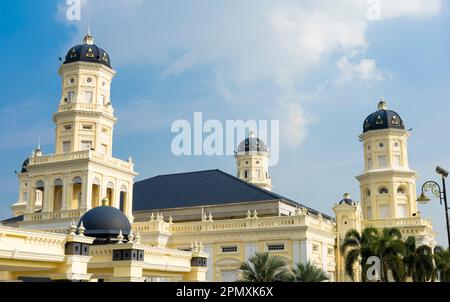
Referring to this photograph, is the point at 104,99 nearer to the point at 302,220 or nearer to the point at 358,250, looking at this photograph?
the point at 302,220

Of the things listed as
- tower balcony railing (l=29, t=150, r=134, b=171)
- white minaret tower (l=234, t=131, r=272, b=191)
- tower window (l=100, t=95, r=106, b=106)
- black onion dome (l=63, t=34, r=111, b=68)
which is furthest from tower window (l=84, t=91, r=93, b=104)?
white minaret tower (l=234, t=131, r=272, b=191)

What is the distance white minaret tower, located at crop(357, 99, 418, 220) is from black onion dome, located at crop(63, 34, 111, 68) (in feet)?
102

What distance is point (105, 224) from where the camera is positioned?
28.8 metres

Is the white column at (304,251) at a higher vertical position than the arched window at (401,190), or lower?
lower

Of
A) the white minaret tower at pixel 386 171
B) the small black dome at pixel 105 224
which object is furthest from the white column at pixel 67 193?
the white minaret tower at pixel 386 171

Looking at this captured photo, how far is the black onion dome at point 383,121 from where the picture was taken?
67500mm

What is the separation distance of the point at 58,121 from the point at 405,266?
31719 mm

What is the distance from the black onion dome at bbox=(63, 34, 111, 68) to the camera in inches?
2110

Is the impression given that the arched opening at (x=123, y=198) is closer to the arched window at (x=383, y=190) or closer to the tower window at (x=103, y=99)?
the tower window at (x=103, y=99)

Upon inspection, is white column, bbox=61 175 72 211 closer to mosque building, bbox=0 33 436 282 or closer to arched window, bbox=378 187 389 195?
mosque building, bbox=0 33 436 282

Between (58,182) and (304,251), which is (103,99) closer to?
(58,182)

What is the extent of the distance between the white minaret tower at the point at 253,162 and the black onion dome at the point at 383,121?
2748 centimetres

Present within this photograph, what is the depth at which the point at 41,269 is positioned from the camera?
2309 centimetres

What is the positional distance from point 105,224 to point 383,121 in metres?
46.0
